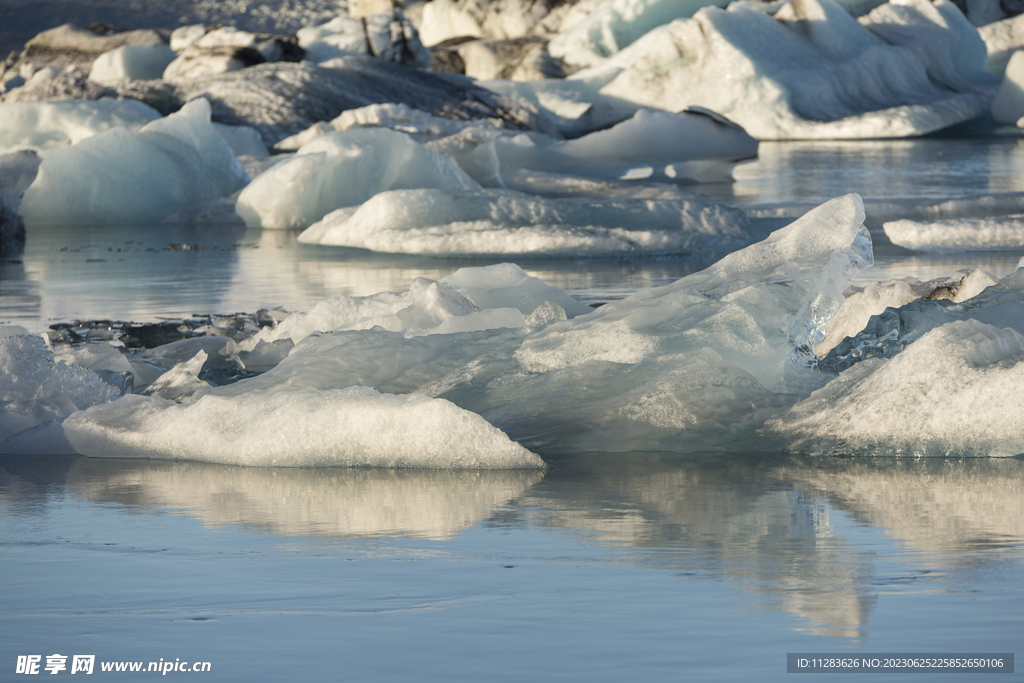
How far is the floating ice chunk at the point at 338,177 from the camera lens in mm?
6891

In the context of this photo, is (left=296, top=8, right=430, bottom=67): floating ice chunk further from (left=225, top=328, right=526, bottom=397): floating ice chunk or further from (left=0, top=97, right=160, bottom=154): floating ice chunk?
(left=225, top=328, right=526, bottom=397): floating ice chunk

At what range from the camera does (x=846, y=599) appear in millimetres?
1227

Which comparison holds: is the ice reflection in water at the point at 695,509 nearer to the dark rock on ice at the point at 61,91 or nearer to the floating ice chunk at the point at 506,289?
the floating ice chunk at the point at 506,289

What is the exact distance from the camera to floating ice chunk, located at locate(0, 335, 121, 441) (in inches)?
89.4

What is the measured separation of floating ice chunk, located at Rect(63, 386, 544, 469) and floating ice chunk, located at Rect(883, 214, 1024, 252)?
148 inches

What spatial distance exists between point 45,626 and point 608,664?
1.87 ft

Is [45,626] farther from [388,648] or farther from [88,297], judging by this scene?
[88,297]

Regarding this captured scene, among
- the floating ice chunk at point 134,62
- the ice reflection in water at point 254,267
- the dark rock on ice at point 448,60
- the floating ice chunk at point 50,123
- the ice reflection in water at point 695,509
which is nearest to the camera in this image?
the ice reflection in water at point 695,509

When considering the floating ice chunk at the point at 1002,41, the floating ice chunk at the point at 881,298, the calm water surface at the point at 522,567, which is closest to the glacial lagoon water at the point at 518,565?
the calm water surface at the point at 522,567

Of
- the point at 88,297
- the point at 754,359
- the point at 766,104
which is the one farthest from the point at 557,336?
the point at 766,104

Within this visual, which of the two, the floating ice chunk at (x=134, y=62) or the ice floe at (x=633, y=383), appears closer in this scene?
the ice floe at (x=633, y=383)

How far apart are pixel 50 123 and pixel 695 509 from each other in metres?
8.83

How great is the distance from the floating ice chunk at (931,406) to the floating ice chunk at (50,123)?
312 inches

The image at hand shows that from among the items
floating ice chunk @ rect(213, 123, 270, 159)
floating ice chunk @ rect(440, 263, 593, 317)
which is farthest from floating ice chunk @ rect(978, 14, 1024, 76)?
floating ice chunk @ rect(440, 263, 593, 317)
